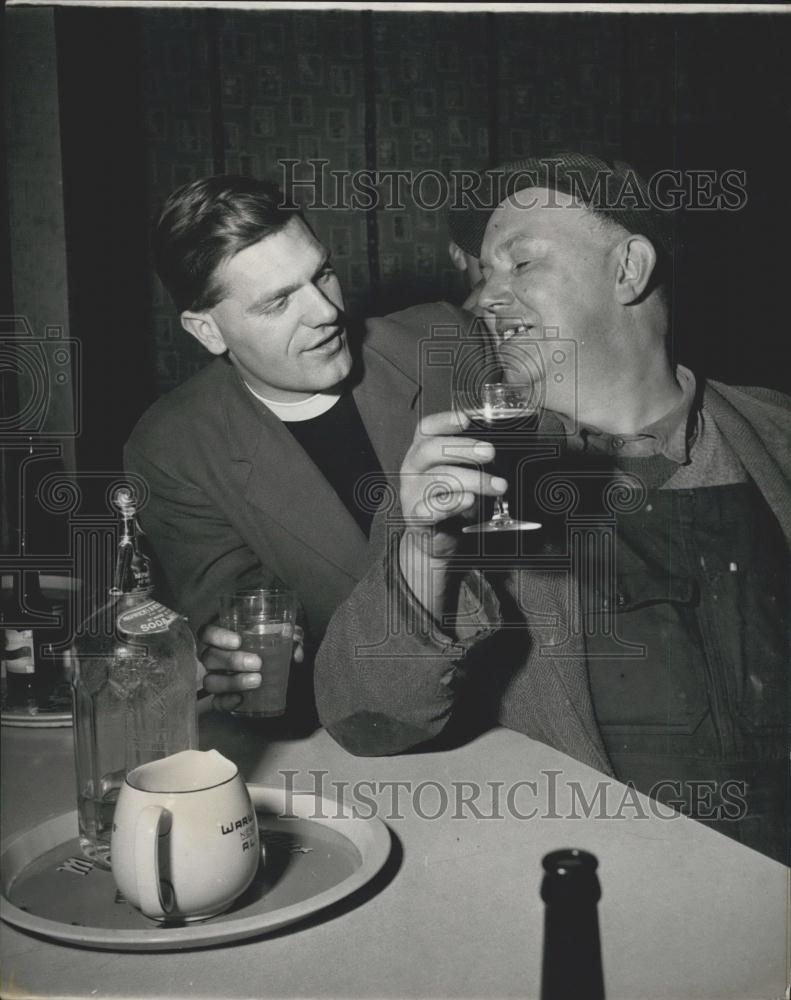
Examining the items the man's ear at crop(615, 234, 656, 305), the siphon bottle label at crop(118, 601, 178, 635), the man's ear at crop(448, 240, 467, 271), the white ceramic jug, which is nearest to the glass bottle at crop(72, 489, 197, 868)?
the siphon bottle label at crop(118, 601, 178, 635)

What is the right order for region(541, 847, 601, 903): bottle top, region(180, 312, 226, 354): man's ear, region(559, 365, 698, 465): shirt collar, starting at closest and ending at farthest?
1. region(541, 847, 601, 903): bottle top
2. region(180, 312, 226, 354): man's ear
3. region(559, 365, 698, 465): shirt collar

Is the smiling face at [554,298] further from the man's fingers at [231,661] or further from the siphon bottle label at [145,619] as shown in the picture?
the siphon bottle label at [145,619]

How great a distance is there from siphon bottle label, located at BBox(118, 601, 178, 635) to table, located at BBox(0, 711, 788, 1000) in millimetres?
211

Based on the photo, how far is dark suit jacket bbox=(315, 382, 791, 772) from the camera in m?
1.03

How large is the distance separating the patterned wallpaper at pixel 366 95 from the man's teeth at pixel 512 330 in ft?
0.70

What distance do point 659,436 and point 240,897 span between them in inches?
34.3

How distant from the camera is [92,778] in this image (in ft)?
2.74

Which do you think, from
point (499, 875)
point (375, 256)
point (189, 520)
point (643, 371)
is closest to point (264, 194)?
point (375, 256)

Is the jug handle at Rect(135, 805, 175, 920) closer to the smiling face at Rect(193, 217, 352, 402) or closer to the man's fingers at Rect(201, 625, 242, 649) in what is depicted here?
the man's fingers at Rect(201, 625, 242, 649)

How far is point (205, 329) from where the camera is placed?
3.97ft

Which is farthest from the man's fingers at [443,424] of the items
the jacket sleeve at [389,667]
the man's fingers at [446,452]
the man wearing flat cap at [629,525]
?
the man wearing flat cap at [629,525]

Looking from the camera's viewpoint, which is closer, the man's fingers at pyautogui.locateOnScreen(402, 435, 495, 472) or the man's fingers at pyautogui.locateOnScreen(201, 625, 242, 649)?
the man's fingers at pyautogui.locateOnScreen(402, 435, 495, 472)

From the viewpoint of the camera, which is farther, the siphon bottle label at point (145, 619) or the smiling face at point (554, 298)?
the smiling face at point (554, 298)

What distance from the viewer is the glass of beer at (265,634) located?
3.59ft
